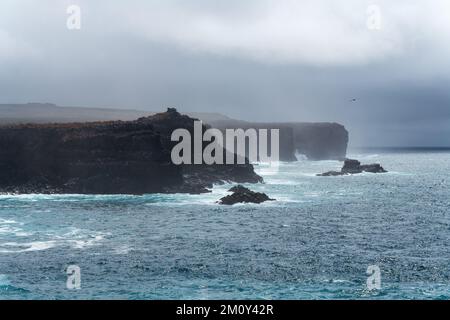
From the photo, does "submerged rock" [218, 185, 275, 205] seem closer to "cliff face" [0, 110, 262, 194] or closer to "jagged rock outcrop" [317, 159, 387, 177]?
"cliff face" [0, 110, 262, 194]

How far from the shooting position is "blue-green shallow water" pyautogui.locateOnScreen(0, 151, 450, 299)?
134ft

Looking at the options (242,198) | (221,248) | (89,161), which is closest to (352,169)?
(242,198)

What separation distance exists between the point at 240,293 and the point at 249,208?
48.8 meters

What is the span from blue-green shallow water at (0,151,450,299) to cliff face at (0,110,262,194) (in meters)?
10.4

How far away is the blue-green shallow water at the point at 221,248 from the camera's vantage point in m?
40.8

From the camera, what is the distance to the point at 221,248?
55969 mm

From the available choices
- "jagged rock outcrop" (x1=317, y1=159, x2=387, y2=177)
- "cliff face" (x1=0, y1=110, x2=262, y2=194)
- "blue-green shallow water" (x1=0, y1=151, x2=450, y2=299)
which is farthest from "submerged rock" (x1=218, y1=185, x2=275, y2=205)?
"jagged rock outcrop" (x1=317, y1=159, x2=387, y2=177)

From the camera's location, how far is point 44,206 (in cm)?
8838

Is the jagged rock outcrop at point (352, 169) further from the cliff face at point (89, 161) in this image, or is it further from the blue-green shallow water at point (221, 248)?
the blue-green shallow water at point (221, 248)

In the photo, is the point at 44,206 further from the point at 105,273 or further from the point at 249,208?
the point at 105,273

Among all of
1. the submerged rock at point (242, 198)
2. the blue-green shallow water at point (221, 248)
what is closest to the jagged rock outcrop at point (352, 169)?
the blue-green shallow water at point (221, 248)

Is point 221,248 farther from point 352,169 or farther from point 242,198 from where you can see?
point 352,169

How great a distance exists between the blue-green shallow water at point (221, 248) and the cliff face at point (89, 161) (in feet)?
34.2
